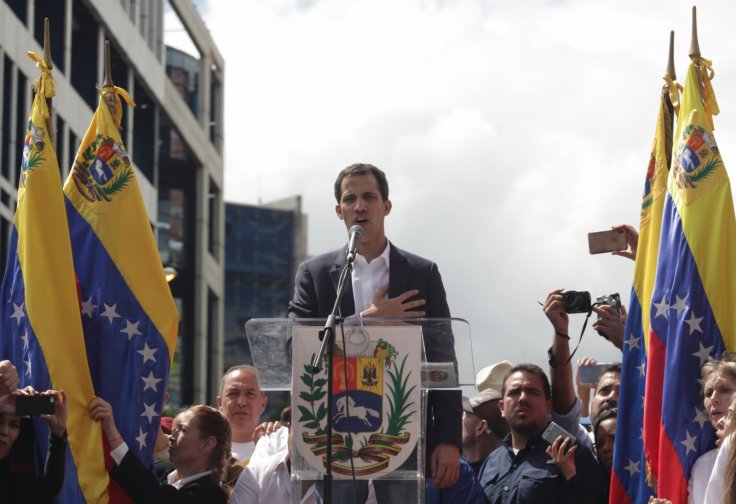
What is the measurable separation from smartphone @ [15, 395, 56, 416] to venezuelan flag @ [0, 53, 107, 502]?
18.0 inches

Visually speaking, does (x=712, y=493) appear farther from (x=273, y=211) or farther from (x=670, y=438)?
(x=273, y=211)

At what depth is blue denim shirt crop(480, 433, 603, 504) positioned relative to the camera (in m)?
8.37

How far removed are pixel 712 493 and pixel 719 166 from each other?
6.73 ft

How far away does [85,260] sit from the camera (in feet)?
28.2

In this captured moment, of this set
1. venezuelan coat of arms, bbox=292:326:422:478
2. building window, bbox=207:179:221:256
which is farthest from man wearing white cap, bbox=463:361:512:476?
building window, bbox=207:179:221:256

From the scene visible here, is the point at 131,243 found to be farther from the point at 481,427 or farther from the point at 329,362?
the point at 481,427

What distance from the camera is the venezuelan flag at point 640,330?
8.24 m

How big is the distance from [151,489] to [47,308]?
115 cm

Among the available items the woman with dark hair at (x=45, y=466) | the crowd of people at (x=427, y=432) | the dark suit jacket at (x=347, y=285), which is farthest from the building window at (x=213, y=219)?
the woman with dark hair at (x=45, y=466)

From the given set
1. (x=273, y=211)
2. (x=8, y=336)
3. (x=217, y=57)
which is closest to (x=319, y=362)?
(x=8, y=336)

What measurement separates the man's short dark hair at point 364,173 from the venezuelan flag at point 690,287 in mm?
1703

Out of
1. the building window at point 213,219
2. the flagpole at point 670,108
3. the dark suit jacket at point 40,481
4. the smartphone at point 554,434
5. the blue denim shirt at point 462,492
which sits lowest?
the blue denim shirt at point 462,492

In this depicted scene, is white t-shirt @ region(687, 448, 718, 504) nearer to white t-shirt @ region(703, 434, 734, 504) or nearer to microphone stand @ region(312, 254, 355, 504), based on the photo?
white t-shirt @ region(703, 434, 734, 504)

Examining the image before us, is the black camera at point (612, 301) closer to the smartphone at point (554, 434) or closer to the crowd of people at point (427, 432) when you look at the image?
the crowd of people at point (427, 432)
